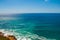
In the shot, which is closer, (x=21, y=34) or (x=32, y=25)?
(x=21, y=34)

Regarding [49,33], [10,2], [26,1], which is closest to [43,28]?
[49,33]

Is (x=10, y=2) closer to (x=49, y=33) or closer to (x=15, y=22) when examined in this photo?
(x=15, y=22)

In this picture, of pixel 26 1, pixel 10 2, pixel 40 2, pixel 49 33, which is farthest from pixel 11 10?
pixel 49 33

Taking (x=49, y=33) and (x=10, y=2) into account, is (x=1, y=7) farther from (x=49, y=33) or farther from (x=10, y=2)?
(x=49, y=33)

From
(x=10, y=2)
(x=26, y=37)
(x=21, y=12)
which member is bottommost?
(x=26, y=37)

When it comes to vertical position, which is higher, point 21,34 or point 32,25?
point 32,25

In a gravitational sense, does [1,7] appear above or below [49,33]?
above
